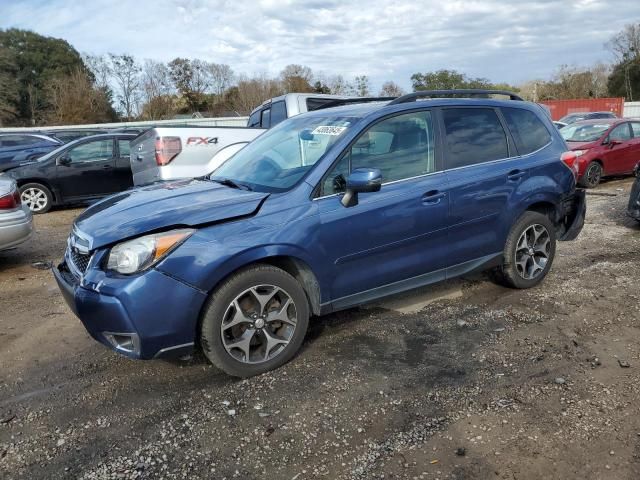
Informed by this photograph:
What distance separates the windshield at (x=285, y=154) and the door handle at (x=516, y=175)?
160 centimetres

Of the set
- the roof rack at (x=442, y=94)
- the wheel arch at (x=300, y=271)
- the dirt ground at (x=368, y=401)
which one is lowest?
the dirt ground at (x=368, y=401)

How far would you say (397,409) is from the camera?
312cm

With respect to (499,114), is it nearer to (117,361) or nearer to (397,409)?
(397,409)

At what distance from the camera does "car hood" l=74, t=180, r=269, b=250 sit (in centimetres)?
329

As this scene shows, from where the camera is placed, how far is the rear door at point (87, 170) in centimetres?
1085

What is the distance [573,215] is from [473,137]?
1.68 metres

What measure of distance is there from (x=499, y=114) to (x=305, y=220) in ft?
7.82

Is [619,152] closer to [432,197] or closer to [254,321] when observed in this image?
[432,197]

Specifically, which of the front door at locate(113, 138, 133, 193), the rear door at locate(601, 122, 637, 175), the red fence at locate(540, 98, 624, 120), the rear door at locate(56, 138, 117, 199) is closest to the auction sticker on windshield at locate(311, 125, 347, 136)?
the front door at locate(113, 138, 133, 193)

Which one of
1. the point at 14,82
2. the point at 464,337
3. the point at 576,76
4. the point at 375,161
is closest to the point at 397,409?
the point at 464,337

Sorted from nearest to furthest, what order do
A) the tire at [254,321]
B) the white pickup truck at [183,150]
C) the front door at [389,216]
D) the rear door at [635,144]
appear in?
the tire at [254,321] < the front door at [389,216] < the white pickup truck at [183,150] < the rear door at [635,144]

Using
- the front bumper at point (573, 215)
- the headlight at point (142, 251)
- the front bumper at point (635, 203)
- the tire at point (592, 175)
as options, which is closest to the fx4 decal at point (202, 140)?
the headlight at point (142, 251)

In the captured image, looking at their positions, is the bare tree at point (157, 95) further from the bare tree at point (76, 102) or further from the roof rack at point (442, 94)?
the roof rack at point (442, 94)

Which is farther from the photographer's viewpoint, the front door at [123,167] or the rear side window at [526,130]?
the front door at [123,167]
